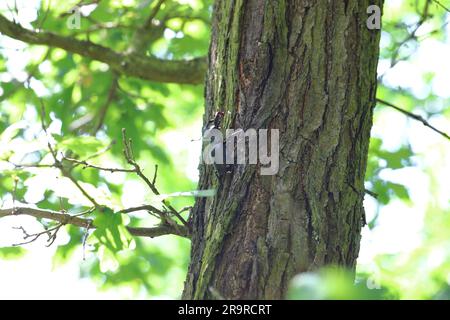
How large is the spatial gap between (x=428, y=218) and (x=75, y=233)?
10.2 ft

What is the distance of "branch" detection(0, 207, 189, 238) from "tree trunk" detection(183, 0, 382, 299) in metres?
0.08

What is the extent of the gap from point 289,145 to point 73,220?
1.92ft

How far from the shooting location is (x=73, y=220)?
1.85 meters

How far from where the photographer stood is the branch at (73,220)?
1809mm

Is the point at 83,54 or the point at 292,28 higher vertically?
the point at 83,54

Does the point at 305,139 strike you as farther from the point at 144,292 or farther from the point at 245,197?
the point at 144,292

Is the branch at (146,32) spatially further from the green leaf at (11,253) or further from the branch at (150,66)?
the green leaf at (11,253)

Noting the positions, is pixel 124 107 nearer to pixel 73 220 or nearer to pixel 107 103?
pixel 107 103

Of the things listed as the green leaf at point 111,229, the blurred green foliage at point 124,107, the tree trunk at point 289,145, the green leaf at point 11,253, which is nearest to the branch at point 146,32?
the blurred green foliage at point 124,107

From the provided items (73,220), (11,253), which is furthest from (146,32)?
(73,220)

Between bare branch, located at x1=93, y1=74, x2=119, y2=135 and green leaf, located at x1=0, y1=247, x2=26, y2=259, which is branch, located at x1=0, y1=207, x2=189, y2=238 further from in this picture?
green leaf, located at x1=0, y1=247, x2=26, y2=259

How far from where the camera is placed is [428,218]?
543 centimetres
